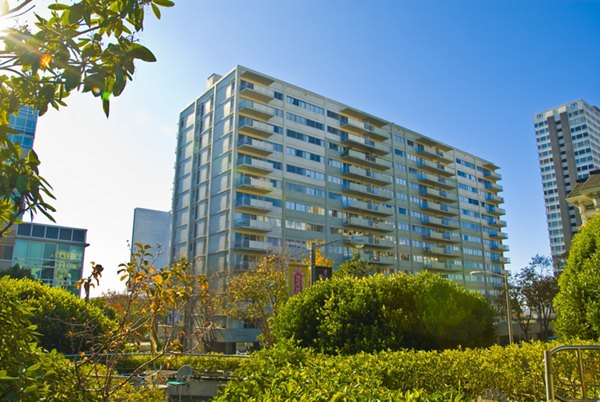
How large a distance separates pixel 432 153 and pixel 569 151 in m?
73.6

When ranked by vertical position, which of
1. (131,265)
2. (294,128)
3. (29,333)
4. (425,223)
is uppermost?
(294,128)

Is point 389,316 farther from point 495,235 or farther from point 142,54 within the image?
point 495,235

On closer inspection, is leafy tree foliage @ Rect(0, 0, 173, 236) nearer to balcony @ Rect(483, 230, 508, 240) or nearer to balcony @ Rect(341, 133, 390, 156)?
balcony @ Rect(341, 133, 390, 156)

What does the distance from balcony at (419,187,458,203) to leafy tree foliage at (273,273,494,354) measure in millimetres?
68870

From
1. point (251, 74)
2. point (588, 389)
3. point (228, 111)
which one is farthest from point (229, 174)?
point (588, 389)

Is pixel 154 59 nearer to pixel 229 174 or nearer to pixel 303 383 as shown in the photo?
pixel 303 383

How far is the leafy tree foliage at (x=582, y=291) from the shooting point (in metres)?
11.9

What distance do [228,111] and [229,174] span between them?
883 cm

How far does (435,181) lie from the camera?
268 feet

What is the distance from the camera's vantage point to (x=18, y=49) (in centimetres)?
271

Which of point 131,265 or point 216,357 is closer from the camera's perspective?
point 131,265

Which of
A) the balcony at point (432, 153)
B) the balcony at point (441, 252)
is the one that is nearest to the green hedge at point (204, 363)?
the balcony at point (441, 252)

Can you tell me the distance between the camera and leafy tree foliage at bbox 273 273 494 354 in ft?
39.1

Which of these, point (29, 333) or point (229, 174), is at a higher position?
point (229, 174)
